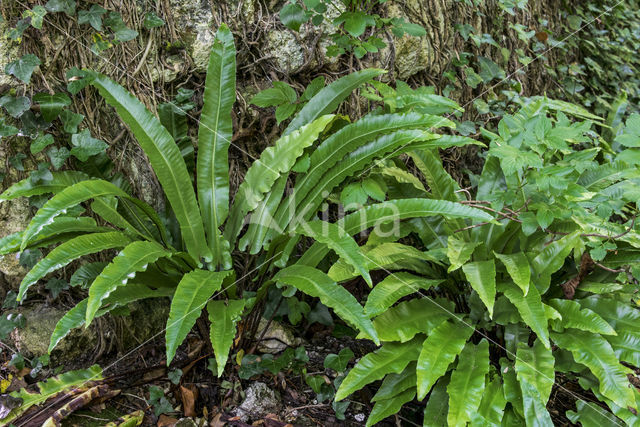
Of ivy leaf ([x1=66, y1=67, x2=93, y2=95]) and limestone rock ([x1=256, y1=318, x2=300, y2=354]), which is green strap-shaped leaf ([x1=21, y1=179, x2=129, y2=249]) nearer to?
ivy leaf ([x1=66, y1=67, x2=93, y2=95])

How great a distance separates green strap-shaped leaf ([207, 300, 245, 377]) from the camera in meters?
1.50

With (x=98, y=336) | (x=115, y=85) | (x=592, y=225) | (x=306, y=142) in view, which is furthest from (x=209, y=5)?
(x=592, y=225)

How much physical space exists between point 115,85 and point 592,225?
1.92 metres

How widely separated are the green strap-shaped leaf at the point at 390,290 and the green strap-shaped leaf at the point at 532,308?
11.4 inches

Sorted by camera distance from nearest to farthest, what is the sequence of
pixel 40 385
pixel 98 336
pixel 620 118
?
pixel 40 385 < pixel 98 336 < pixel 620 118

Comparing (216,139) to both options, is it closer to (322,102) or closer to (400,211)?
(322,102)

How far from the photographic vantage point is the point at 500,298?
5.98 ft

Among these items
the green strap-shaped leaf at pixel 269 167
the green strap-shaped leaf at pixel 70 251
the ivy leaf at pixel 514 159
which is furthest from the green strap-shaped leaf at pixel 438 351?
the green strap-shaped leaf at pixel 70 251

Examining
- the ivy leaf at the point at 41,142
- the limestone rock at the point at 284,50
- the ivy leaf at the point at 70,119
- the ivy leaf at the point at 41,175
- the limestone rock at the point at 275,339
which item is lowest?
the limestone rock at the point at 275,339

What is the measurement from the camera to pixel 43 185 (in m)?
1.79

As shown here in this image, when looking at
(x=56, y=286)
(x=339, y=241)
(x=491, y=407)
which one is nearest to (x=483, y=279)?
(x=491, y=407)

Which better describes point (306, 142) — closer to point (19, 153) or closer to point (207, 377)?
point (207, 377)

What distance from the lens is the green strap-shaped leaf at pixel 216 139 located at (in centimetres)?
192

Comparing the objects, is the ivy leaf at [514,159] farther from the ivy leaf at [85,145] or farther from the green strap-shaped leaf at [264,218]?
the ivy leaf at [85,145]
